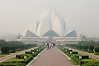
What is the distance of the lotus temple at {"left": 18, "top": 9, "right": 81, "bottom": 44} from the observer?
6309 cm

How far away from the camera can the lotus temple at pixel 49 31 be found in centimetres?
6309

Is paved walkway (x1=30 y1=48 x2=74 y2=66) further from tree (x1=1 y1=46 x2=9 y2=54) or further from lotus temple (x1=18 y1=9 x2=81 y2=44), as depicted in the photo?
lotus temple (x1=18 y1=9 x2=81 y2=44)

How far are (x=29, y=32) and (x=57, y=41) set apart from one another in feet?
33.4

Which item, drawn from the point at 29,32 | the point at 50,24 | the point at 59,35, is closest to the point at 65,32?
the point at 59,35

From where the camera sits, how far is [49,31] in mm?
66500

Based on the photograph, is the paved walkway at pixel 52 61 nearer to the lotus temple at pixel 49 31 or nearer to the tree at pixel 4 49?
the tree at pixel 4 49

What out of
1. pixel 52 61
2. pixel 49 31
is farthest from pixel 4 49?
pixel 49 31

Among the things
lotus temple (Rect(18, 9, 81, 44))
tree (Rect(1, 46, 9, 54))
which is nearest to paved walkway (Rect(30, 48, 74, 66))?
tree (Rect(1, 46, 9, 54))

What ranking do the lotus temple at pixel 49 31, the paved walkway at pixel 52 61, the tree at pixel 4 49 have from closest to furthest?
the paved walkway at pixel 52 61 < the tree at pixel 4 49 < the lotus temple at pixel 49 31

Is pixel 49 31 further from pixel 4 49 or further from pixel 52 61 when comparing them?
pixel 52 61

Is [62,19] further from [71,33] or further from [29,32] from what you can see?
[29,32]

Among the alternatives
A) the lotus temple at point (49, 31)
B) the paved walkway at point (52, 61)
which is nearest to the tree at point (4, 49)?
the paved walkway at point (52, 61)

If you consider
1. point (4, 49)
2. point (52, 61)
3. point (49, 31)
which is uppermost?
point (49, 31)

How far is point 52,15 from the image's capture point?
72.2 meters
